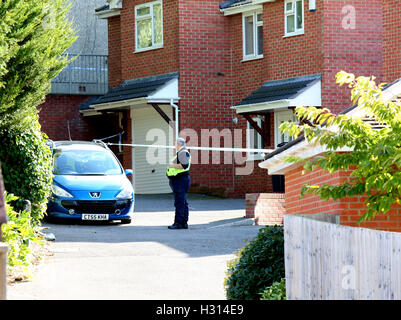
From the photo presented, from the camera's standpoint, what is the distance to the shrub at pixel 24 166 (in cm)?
1530

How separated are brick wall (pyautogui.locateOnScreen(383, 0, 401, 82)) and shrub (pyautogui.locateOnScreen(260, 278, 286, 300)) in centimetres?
1062

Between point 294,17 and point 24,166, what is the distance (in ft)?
50.2

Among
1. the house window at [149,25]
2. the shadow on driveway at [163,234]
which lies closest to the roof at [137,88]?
the house window at [149,25]

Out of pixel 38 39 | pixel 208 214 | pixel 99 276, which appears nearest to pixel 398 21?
pixel 208 214

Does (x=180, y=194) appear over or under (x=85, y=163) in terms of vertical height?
under

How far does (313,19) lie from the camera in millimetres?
27938

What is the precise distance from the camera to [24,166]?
1545cm

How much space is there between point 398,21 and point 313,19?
8.45m

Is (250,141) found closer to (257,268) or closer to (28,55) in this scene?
(28,55)

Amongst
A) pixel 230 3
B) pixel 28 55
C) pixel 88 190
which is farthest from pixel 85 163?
pixel 230 3

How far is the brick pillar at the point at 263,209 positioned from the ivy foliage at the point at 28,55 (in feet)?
23.2

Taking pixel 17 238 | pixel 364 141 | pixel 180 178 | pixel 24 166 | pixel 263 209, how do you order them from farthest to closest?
1. pixel 263 209
2. pixel 180 178
3. pixel 24 166
4. pixel 17 238
5. pixel 364 141

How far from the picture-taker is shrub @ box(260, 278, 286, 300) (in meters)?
9.66

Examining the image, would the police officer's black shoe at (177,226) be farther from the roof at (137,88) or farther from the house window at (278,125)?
the roof at (137,88)
